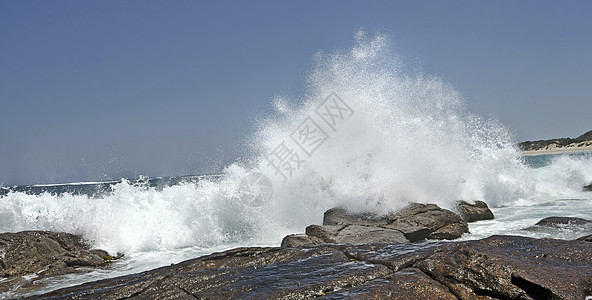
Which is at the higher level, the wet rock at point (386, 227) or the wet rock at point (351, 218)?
the wet rock at point (351, 218)

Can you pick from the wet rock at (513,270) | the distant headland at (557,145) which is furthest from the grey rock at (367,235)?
the distant headland at (557,145)

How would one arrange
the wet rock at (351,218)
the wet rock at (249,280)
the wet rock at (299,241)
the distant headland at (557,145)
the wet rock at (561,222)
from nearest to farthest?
the wet rock at (249,280) → the wet rock at (299,241) → the wet rock at (561,222) → the wet rock at (351,218) → the distant headland at (557,145)

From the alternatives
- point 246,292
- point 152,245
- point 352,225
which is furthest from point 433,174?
point 246,292

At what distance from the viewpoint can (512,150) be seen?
2017 centimetres

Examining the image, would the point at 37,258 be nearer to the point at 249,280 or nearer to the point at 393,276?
the point at 249,280

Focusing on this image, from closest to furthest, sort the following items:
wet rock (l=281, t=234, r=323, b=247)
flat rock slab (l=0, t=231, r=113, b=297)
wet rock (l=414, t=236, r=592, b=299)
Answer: wet rock (l=414, t=236, r=592, b=299), wet rock (l=281, t=234, r=323, b=247), flat rock slab (l=0, t=231, r=113, b=297)

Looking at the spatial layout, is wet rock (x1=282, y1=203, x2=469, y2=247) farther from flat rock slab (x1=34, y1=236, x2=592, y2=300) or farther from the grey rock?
flat rock slab (x1=34, y1=236, x2=592, y2=300)

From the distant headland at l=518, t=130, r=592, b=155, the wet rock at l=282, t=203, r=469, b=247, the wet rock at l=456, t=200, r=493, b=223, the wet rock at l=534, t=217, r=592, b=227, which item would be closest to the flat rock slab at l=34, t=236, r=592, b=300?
the wet rock at l=282, t=203, r=469, b=247

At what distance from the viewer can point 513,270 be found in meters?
3.66

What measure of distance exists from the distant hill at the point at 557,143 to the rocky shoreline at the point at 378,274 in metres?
81.8

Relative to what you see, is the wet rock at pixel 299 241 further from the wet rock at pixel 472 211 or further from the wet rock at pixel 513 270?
the wet rock at pixel 472 211

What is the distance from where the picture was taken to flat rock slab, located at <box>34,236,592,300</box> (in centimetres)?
349

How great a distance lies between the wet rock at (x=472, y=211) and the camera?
1247cm

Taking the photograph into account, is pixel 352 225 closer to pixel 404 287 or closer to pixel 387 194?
pixel 387 194
